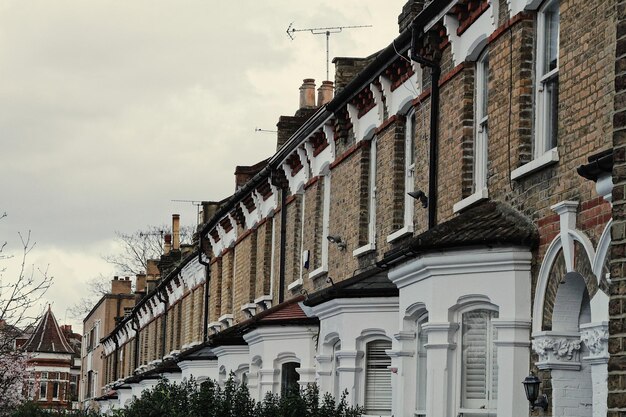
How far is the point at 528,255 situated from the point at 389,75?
7.37 meters

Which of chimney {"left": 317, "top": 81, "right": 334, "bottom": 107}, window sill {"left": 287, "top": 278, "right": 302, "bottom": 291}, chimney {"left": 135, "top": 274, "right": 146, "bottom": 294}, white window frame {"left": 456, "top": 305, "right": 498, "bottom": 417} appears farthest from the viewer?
chimney {"left": 135, "top": 274, "right": 146, "bottom": 294}

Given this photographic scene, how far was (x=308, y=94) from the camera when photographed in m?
35.7

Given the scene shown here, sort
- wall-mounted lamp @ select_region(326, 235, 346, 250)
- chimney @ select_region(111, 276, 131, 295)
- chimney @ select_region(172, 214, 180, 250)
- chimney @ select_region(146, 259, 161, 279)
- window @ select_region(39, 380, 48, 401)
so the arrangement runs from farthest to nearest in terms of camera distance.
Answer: window @ select_region(39, 380, 48, 401) < chimney @ select_region(111, 276, 131, 295) < chimney @ select_region(172, 214, 180, 250) < chimney @ select_region(146, 259, 161, 279) < wall-mounted lamp @ select_region(326, 235, 346, 250)

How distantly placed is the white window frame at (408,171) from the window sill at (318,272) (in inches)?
173

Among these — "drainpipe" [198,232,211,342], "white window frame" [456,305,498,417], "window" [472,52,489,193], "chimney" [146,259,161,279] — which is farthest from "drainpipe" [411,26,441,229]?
"chimney" [146,259,161,279]

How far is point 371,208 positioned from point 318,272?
3.13 meters

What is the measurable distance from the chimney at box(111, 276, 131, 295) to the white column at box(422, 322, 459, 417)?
245ft

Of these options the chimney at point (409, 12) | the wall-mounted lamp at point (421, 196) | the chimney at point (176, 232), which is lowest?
the wall-mounted lamp at point (421, 196)

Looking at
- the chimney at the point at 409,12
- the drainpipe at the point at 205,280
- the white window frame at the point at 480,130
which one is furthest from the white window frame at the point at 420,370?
the drainpipe at the point at 205,280

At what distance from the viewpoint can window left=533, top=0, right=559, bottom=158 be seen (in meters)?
15.1

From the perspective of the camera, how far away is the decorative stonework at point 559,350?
13.9m

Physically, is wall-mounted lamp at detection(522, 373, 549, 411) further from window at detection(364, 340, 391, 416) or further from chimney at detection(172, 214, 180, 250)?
chimney at detection(172, 214, 180, 250)

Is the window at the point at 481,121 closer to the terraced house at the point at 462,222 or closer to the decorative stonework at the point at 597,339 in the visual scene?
the terraced house at the point at 462,222

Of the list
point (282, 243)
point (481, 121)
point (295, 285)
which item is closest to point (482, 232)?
point (481, 121)
